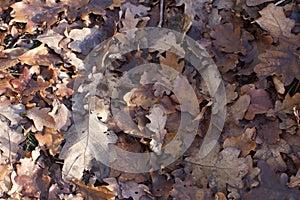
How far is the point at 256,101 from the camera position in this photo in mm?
2455

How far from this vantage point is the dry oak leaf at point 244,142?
2.37m

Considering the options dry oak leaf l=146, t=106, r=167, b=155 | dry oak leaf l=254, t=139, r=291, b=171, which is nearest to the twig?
dry oak leaf l=146, t=106, r=167, b=155

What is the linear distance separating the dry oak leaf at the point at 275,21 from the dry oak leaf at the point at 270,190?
0.88 meters

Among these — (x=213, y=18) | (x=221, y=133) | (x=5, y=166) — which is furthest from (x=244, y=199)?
(x=5, y=166)

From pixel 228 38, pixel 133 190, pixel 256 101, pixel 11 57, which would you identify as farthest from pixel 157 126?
pixel 11 57

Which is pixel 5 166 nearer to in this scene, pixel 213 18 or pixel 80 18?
pixel 80 18

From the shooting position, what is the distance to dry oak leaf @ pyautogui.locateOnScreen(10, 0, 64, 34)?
2.82 m

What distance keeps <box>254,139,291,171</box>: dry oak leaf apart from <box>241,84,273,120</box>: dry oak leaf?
0.66 ft

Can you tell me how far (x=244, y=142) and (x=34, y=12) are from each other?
172 centimetres

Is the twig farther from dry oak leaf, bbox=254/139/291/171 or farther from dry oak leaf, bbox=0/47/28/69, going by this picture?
dry oak leaf, bbox=254/139/291/171

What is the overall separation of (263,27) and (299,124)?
0.67 metres

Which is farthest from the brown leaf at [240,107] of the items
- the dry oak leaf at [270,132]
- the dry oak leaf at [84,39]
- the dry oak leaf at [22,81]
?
the dry oak leaf at [22,81]

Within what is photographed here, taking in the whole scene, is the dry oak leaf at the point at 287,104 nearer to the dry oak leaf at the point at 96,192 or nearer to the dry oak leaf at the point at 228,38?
the dry oak leaf at the point at 228,38

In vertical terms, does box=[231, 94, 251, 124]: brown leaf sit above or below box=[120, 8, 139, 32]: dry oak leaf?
below
